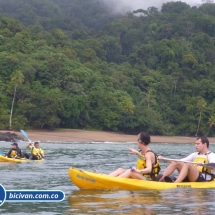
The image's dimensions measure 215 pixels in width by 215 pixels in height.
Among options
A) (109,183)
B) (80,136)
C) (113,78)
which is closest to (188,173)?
(109,183)

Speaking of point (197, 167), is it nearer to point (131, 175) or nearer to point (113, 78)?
point (131, 175)

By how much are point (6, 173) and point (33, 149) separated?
6.52 meters

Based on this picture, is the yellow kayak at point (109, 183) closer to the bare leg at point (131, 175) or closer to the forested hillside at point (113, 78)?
the bare leg at point (131, 175)

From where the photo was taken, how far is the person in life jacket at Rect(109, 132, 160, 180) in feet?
38.1

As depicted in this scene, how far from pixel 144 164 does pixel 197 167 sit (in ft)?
5.01

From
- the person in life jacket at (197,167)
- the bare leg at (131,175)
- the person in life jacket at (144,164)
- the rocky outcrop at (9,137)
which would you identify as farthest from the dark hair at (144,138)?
the rocky outcrop at (9,137)

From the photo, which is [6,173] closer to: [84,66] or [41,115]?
[41,115]

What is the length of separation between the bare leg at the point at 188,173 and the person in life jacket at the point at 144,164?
592 mm

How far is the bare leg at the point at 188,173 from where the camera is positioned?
40.5ft

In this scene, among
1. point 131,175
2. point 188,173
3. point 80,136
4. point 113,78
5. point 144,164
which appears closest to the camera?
point 144,164

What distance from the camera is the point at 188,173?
12.7 metres

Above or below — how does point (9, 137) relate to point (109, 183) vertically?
below

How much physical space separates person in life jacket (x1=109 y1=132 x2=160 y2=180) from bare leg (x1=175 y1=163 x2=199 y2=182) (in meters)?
0.59

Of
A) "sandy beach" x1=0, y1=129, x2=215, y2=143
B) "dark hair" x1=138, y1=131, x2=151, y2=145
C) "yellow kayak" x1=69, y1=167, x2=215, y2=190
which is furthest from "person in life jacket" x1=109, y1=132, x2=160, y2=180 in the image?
"sandy beach" x1=0, y1=129, x2=215, y2=143
